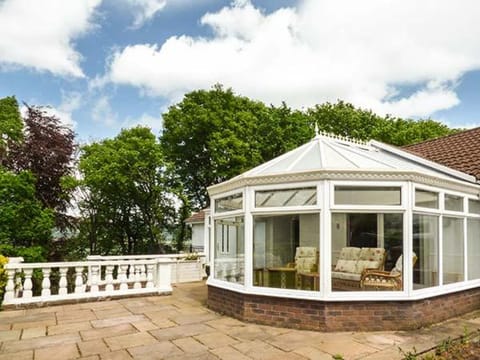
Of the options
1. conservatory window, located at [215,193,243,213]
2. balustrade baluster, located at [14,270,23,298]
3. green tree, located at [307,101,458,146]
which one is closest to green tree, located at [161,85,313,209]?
green tree, located at [307,101,458,146]

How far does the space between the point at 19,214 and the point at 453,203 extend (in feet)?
33.4

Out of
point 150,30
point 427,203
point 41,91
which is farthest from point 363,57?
point 41,91

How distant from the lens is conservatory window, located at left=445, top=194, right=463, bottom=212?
6.78 m

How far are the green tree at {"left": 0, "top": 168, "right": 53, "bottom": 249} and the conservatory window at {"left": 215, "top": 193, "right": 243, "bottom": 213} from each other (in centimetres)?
554

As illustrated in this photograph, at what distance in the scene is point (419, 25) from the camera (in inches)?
387

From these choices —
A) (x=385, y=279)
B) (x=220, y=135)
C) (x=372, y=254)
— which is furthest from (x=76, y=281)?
(x=220, y=135)

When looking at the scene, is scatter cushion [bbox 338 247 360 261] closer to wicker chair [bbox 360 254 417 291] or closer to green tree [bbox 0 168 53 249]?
wicker chair [bbox 360 254 417 291]

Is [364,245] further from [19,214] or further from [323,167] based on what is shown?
[19,214]

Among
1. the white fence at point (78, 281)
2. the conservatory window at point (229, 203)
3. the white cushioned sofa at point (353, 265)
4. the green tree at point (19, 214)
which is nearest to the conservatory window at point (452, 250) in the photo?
the white cushioned sofa at point (353, 265)

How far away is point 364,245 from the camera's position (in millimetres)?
6418

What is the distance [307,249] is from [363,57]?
9.31 meters

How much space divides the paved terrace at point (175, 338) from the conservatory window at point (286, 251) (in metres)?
0.78

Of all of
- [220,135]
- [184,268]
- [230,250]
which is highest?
[220,135]

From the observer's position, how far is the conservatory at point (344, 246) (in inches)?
227
